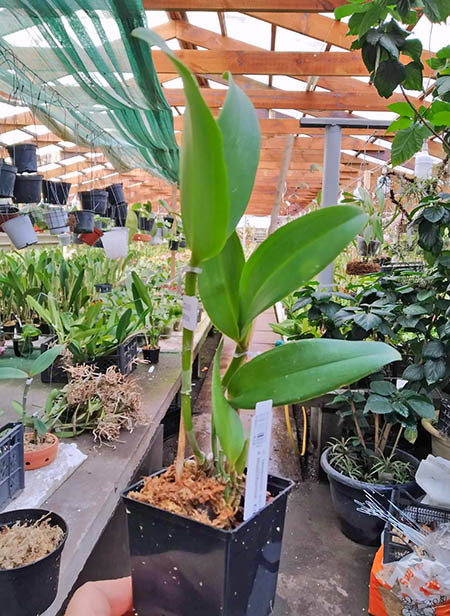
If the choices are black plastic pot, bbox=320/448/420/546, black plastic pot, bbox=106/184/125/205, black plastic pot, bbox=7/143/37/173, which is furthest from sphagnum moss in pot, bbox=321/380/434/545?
black plastic pot, bbox=106/184/125/205

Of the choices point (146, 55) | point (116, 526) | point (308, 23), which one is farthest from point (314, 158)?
point (116, 526)

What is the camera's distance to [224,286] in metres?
0.66

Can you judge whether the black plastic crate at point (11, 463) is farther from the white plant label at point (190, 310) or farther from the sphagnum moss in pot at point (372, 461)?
the sphagnum moss in pot at point (372, 461)

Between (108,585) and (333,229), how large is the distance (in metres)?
0.65

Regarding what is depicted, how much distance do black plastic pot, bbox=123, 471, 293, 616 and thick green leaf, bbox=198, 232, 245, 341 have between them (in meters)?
0.25

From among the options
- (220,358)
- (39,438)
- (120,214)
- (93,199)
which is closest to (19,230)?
(93,199)

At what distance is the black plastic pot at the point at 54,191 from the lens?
2.98 m

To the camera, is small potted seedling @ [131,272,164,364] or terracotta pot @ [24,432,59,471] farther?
small potted seedling @ [131,272,164,364]

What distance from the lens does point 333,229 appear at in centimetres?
59

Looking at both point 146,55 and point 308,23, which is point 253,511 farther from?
point 308,23

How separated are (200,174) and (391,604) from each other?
1.55 m

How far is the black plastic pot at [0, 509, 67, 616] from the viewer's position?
0.88m

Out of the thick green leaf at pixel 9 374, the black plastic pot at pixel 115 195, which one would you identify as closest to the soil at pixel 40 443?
the thick green leaf at pixel 9 374

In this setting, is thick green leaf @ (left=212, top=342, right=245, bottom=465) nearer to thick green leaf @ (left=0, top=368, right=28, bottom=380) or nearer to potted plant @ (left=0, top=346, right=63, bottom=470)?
thick green leaf @ (left=0, top=368, right=28, bottom=380)
